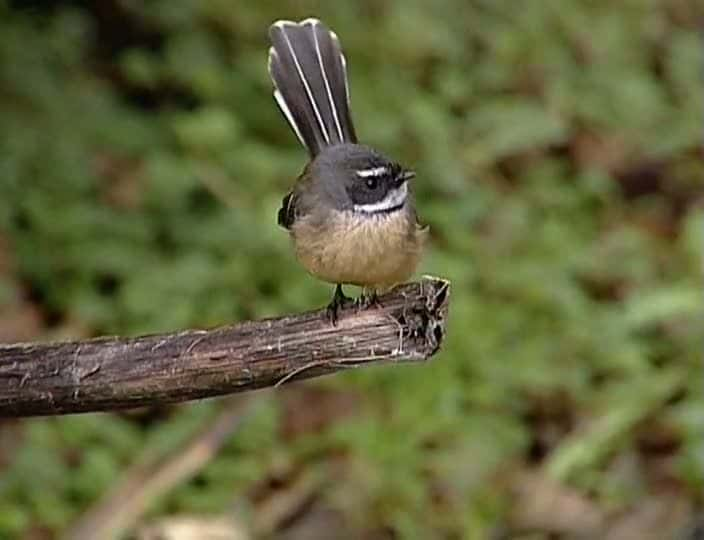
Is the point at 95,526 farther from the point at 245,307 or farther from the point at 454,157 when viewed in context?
the point at 454,157

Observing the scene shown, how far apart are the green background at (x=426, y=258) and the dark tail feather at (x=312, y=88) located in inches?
76.3

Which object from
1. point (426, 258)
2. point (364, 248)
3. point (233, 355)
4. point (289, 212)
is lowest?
point (233, 355)

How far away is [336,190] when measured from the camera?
12.2ft

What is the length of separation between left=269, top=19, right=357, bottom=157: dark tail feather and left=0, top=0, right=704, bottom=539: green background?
1.94 m

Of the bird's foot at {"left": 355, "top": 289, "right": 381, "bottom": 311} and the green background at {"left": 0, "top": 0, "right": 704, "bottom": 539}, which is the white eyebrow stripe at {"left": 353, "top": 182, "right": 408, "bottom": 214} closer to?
the bird's foot at {"left": 355, "top": 289, "right": 381, "bottom": 311}

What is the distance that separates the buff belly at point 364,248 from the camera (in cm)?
360

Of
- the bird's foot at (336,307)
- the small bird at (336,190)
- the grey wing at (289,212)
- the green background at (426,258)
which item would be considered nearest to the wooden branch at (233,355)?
the bird's foot at (336,307)

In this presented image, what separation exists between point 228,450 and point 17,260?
4.17 feet

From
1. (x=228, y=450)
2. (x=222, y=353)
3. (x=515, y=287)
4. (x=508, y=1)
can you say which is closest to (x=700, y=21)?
(x=508, y=1)

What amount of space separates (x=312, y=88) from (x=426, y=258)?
8.55ft

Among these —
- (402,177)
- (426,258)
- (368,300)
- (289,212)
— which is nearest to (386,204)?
(402,177)

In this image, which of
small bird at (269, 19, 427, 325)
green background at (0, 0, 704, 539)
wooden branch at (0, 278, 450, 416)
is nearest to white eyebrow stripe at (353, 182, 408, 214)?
small bird at (269, 19, 427, 325)

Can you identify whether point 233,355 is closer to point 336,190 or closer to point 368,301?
point 368,301

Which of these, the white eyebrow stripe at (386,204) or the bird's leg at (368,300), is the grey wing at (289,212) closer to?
the white eyebrow stripe at (386,204)
